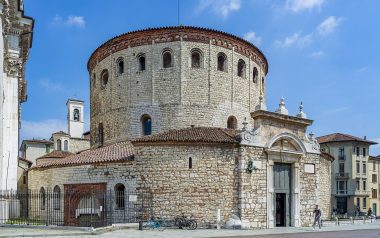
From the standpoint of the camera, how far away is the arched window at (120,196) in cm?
2704

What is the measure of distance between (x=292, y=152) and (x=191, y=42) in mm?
10291

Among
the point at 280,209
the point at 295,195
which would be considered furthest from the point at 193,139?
the point at 295,195

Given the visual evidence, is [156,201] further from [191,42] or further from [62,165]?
[191,42]

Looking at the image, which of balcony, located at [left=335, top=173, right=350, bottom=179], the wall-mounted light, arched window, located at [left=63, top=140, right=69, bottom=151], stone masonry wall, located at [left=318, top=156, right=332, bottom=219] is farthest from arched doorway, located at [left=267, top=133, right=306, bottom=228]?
balcony, located at [left=335, top=173, right=350, bottom=179]

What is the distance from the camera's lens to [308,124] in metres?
29.8

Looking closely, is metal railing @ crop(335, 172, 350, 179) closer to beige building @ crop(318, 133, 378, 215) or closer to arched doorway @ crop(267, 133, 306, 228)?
beige building @ crop(318, 133, 378, 215)

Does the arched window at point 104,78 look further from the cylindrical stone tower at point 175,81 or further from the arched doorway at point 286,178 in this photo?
the arched doorway at point 286,178

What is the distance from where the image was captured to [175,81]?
32250 mm

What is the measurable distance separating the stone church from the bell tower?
3074cm

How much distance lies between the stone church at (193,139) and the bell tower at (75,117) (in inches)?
1210

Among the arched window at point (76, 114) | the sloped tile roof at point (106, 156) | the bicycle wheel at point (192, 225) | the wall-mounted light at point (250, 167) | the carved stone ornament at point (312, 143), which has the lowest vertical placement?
the bicycle wheel at point (192, 225)

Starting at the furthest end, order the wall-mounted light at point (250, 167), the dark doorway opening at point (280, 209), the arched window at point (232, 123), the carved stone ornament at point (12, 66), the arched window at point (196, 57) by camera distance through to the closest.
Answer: the arched window at point (232, 123)
the arched window at point (196, 57)
the dark doorway opening at point (280, 209)
the wall-mounted light at point (250, 167)
the carved stone ornament at point (12, 66)

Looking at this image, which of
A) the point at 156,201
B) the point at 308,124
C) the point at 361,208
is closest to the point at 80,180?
the point at 156,201

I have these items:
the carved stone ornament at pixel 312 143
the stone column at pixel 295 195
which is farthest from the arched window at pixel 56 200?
the carved stone ornament at pixel 312 143
